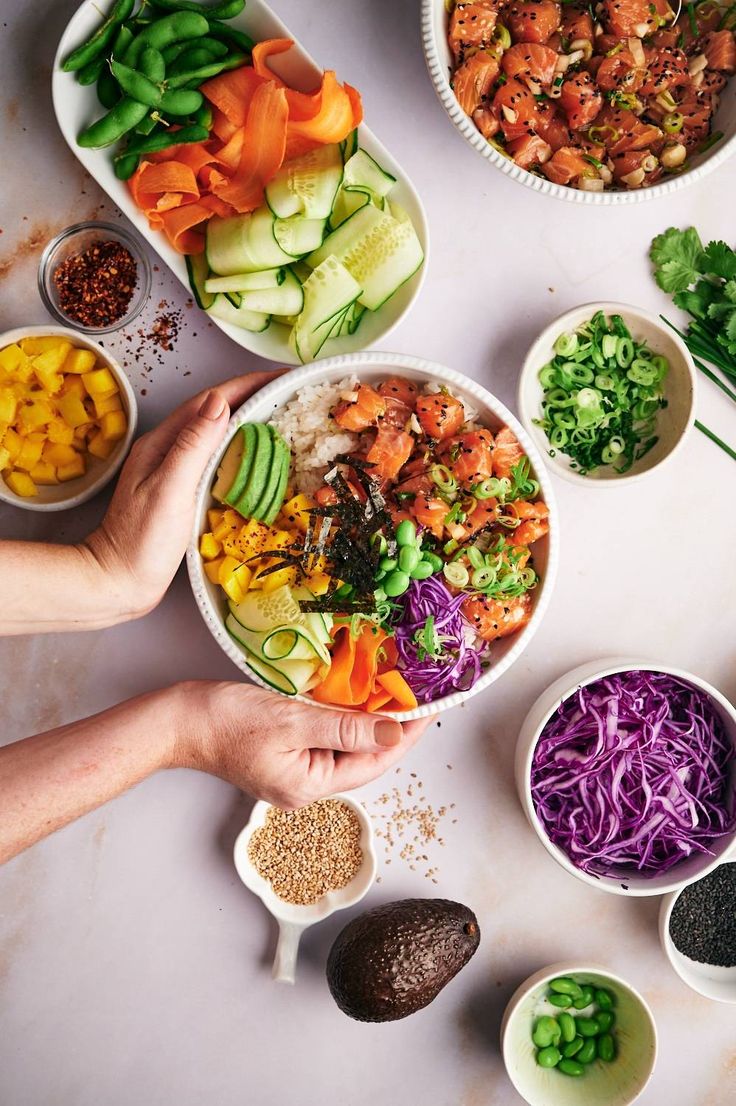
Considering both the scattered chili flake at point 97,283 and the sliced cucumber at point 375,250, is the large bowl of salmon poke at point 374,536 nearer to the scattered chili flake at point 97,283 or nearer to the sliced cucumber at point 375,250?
the sliced cucumber at point 375,250

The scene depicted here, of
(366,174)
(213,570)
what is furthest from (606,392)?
(213,570)

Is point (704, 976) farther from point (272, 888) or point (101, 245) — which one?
point (101, 245)

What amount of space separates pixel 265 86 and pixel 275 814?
1.98 m

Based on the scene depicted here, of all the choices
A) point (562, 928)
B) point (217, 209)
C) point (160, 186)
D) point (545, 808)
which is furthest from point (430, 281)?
point (562, 928)

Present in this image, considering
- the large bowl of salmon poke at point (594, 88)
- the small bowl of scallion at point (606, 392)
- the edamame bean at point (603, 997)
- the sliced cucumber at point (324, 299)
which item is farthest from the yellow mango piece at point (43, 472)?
the edamame bean at point (603, 997)

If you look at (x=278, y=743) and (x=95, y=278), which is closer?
(x=278, y=743)

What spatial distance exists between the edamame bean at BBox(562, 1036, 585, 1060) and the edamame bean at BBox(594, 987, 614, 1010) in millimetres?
129

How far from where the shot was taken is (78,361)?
220 centimetres

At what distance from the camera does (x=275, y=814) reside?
8.14ft

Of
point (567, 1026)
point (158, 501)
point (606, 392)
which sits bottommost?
point (567, 1026)

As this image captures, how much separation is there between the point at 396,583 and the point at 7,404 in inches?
45.1

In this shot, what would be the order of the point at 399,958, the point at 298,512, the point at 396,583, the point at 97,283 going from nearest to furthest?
1. the point at 396,583
2. the point at 298,512
3. the point at 399,958
4. the point at 97,283

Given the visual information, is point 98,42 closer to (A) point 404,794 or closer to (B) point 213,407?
(B) point 213,407

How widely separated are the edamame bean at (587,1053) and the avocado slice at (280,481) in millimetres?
1875
